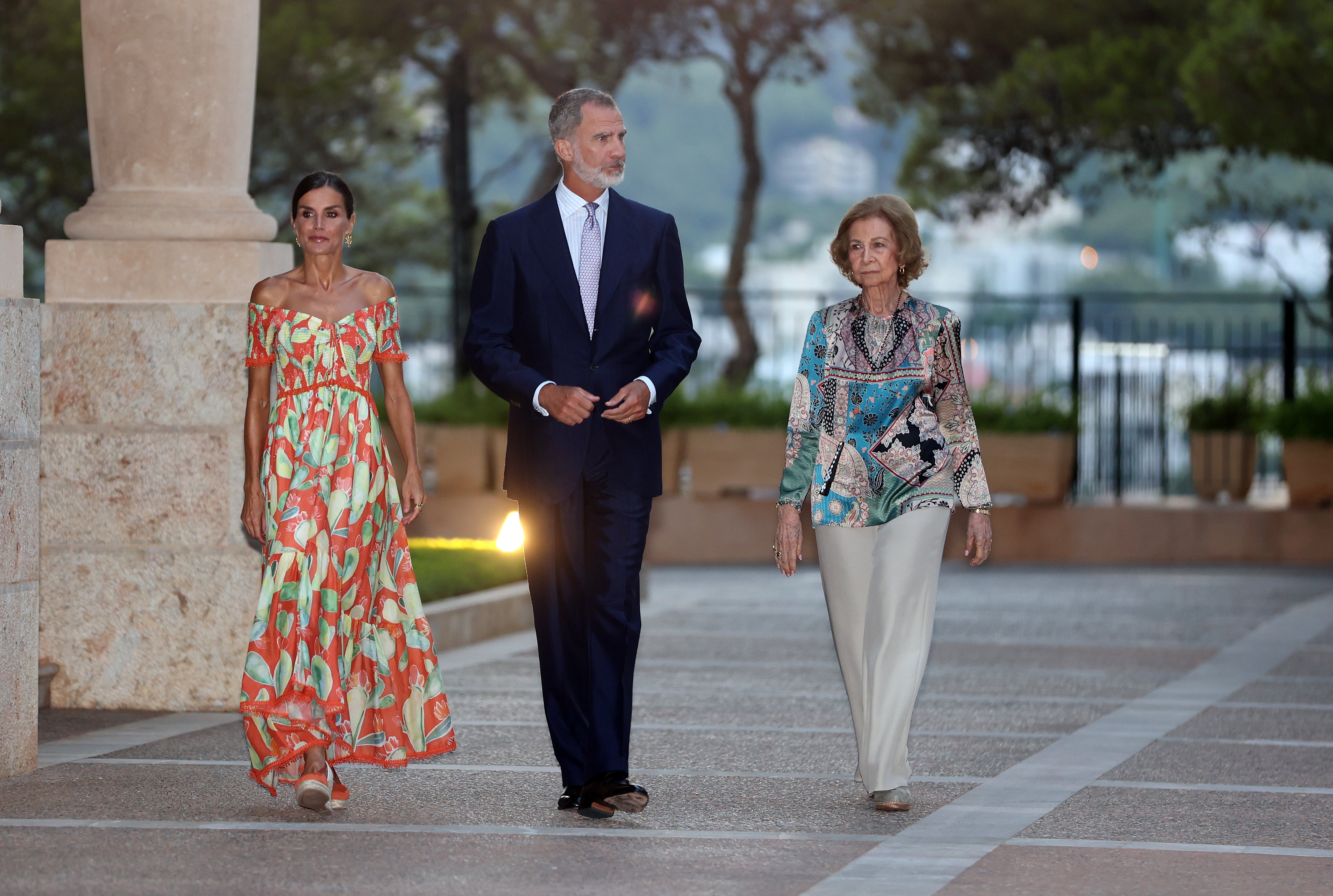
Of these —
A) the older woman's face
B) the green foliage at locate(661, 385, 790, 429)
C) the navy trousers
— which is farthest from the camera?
the green foliage at locate(661, 385, 790, 429)

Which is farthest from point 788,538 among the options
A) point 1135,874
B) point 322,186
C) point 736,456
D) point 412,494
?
point 736,456

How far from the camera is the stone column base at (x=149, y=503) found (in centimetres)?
848

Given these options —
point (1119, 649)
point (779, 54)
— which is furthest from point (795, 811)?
point (779, 54)

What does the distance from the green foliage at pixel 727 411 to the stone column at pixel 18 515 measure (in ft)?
37.9

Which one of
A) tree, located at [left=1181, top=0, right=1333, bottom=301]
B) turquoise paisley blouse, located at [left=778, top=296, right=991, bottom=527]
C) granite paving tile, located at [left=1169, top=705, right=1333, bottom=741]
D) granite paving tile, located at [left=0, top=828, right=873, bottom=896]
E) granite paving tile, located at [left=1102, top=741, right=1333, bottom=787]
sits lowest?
granite paving tile, located at [left=0, top=828, right=873, bottom=896]

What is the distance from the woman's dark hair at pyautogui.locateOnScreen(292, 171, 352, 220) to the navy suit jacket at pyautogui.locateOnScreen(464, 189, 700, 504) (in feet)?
1.52

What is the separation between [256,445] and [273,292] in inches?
18.2

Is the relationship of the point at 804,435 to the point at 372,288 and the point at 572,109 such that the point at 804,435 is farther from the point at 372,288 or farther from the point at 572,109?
the point at 372,288

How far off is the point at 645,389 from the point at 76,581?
130 inches

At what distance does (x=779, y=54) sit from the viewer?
23.5 metres

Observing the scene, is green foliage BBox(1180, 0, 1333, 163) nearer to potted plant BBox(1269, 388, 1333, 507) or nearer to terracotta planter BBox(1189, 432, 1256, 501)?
potted plant BBox(1269, 388, 1333, 507)

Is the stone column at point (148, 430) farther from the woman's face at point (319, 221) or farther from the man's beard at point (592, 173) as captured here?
the man's beard at point (592, 173)

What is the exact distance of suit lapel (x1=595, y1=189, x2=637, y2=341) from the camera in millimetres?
6340

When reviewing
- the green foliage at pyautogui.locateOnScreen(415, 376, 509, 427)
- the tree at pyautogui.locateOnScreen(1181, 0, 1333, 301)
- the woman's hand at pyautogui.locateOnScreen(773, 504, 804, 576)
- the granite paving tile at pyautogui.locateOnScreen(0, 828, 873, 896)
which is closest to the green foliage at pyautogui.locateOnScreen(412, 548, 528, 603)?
the woman's hand at pyautogui.locateOnScreen(773, 504, 804, 576)
